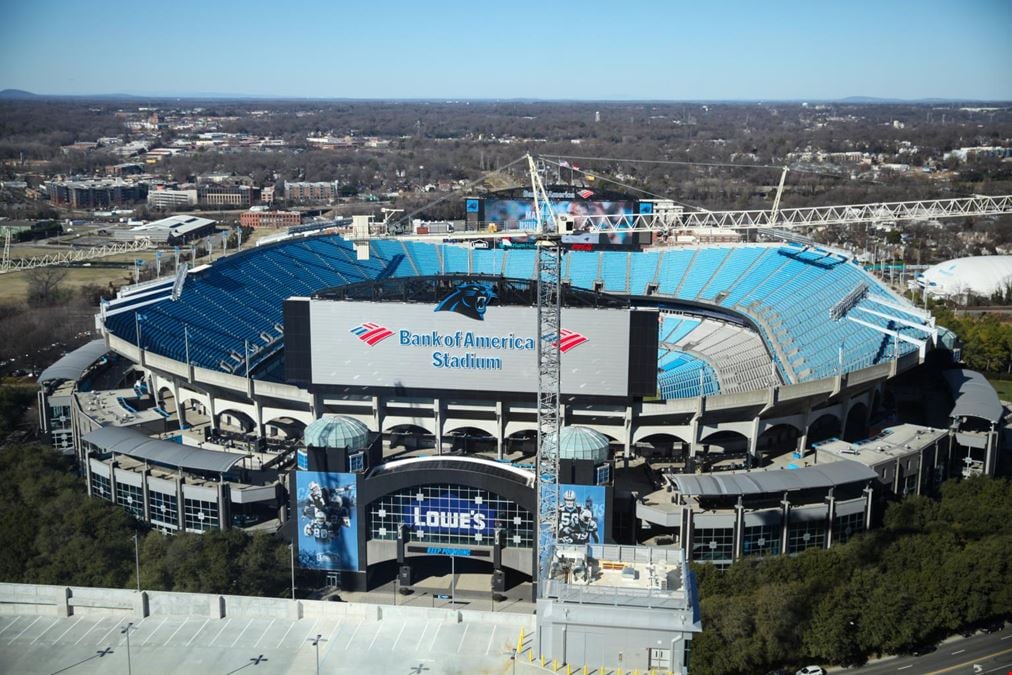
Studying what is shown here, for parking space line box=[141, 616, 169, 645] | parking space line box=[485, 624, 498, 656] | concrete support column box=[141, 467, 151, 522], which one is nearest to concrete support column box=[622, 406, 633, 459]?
concrete support column box=[141, 467, 151, 522]

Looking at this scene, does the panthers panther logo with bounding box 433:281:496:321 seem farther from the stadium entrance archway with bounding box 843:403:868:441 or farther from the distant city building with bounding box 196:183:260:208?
the distant city building with bounding box 196:183:260:208

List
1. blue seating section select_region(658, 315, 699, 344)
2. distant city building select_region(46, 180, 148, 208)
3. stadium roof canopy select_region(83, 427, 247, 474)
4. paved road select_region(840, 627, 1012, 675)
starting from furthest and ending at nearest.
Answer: distant city building select_region(46, 180, 148, 208), blue seating section select_region(658, 315, 699, 344), stadium roof canopy select_region(83, 427, 247, 474), paved road select_region(840, 627, 1012, 675)

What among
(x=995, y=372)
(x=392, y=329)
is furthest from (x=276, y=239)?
(x=995, y=372)

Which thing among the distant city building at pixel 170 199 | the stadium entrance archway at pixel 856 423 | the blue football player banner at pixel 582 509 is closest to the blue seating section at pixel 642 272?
the stadium entrance archway at pixel 856 423

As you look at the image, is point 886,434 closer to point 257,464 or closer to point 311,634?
point 257,464

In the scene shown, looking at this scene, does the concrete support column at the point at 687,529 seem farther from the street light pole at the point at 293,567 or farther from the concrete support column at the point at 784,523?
the street light pole at the point at 293,567

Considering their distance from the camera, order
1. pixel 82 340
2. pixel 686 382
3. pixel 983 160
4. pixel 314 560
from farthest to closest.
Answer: pixel 983 160
pixel 82 340
pixel 686 382
pixel 314 560
